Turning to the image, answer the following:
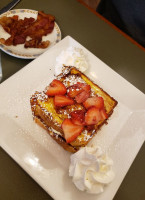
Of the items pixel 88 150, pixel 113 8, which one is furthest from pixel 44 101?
pixel 113 8

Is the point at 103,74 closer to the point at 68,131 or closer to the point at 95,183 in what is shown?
the point at 68,131

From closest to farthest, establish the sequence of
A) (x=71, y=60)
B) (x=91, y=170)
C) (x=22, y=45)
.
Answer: (x=91, y=170) → (x=71, y=60) → (x=22, y=45)

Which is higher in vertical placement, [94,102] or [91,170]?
[94,102]

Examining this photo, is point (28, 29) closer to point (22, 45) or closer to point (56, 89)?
point (22, 45)

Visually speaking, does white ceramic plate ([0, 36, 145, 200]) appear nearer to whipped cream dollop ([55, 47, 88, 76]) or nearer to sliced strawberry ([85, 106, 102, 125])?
whipped cream dollop ([55, 47, 88, 76])

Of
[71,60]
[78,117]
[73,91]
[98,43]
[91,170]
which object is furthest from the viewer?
[98,43]

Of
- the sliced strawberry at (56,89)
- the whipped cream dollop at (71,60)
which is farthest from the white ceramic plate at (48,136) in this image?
the sliced strawberry at (56,89)

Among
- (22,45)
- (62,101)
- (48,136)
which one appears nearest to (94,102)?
(62,101)
